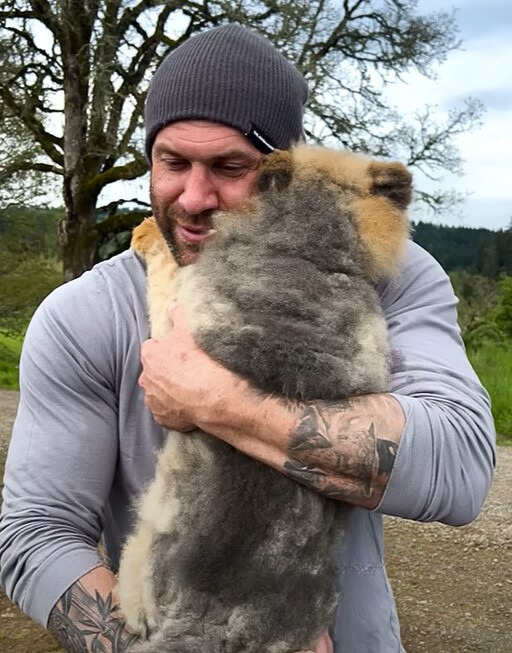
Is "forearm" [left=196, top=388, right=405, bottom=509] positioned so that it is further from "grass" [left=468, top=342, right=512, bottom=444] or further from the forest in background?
"grass" [left=468, top=342, right=512, bottom=444]

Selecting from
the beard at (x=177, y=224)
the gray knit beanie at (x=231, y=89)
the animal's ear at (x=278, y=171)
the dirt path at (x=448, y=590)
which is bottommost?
the dirt path at (x=448, y=590)

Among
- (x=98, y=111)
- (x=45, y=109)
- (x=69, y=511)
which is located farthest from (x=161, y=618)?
(x=45, y=109)

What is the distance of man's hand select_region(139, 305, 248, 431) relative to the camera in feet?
6.48

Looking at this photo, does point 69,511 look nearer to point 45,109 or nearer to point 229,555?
point 229,555

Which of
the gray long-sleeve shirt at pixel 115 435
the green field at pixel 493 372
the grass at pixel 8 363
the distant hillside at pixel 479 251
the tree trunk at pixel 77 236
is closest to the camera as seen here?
the gray long-sleeve shirt at pixel 115 435

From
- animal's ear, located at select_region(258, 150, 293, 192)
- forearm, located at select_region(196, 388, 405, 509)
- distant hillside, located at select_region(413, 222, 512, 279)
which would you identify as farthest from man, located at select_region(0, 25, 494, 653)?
distant hillside, located at select_region(413, 222, 512, 279)

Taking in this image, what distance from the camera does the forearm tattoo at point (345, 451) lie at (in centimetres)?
192

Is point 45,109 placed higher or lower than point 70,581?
higher

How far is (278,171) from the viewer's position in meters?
2.26

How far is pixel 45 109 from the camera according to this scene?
15.0 m

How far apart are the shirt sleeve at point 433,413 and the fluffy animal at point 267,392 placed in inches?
4.3

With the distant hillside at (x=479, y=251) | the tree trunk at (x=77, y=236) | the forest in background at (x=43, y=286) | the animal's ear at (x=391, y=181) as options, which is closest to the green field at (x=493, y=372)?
the forest in background at (x=43, y=286)

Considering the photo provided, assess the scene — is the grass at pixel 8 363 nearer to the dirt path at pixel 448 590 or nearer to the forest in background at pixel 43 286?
the forest in background at pixel 43 286

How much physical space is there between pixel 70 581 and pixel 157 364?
2.05 ft
